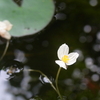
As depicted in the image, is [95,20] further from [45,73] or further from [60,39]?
[45,73]

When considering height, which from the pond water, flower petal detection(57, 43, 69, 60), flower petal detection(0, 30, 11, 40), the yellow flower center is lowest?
the pond water

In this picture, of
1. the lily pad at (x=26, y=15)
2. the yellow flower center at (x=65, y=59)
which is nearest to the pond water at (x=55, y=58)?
the lily pad at (x=26, y=15)

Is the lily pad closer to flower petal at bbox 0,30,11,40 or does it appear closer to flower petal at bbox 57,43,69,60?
flower petal at bbox 0,30,11,40

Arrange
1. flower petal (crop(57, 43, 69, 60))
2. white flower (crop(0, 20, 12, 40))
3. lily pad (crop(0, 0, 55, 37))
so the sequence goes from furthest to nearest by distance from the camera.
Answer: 1. lily pad (crop(0, 0, 55, 37))
2. white flower (crop(0, 20, 12, 40))
3. flower petal (crop(57, 43, 69, 60))

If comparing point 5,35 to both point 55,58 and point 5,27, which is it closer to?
point 5,27

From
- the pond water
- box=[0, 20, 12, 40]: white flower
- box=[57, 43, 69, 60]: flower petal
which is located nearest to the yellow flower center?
box=[57, 43, 69, 60]: flower petal

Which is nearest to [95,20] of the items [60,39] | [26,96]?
[60,39]
